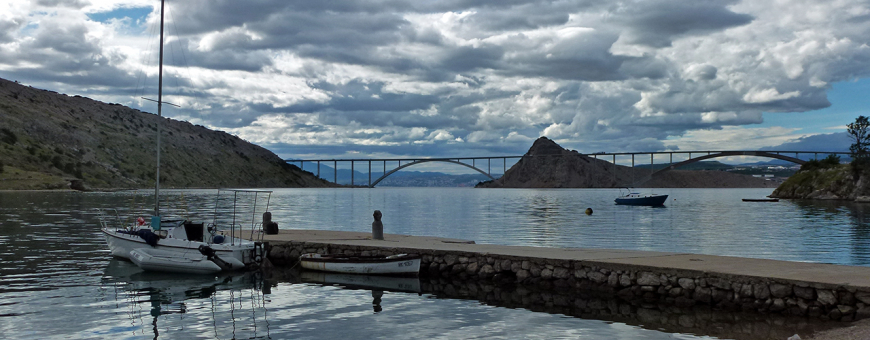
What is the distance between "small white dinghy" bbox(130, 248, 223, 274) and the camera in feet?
79.6

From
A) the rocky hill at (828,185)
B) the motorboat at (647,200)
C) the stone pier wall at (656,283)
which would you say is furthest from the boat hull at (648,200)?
the stone pier wall at (656,283)

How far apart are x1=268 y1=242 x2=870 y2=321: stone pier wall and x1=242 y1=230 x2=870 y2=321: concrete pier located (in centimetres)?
2

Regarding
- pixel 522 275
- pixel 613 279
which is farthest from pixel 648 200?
pixel 613 279

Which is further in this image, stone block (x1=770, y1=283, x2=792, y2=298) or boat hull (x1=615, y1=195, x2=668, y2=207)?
boat hull (x1=615, y1=195, x2=668, y2=207)

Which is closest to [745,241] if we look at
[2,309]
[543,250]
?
[543,250]

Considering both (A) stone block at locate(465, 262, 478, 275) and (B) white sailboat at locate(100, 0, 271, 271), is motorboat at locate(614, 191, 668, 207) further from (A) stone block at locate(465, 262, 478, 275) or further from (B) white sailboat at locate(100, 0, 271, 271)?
(B) white sailboat at locate(100, 0, 271, 271)

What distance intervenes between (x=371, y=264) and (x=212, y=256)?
222 inches

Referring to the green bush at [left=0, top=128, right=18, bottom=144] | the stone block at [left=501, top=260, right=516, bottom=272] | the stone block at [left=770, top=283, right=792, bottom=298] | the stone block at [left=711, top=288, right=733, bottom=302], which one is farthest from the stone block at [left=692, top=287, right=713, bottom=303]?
the green bush at [left=0, top=128, right=18, bottom=144]

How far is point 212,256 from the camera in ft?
79.4

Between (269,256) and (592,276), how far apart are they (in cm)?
1347

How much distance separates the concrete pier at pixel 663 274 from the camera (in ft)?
51.3

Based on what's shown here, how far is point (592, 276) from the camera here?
20219mm

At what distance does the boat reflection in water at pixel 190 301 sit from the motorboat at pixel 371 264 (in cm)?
244

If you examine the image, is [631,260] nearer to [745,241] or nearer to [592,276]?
[592,276]
